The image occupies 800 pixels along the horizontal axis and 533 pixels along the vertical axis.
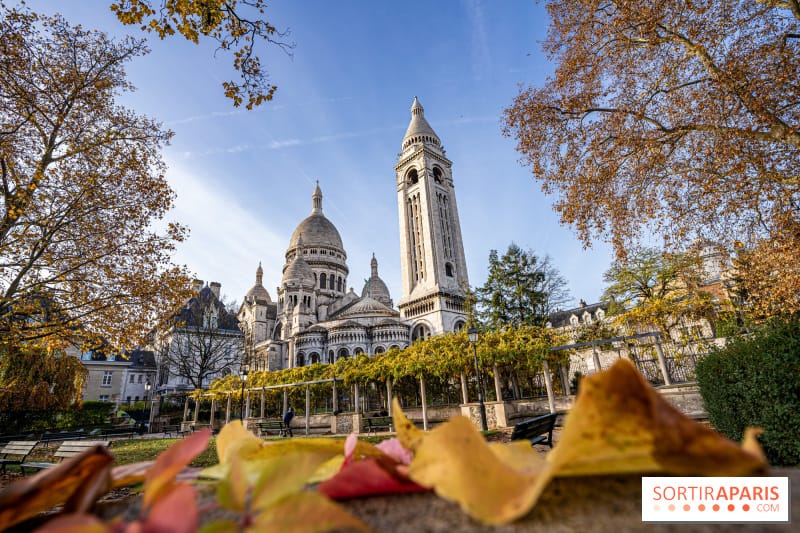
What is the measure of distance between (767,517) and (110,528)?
690mm

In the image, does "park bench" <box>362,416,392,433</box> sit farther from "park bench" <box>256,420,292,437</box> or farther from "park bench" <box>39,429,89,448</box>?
"park bench" <box>39,429,89,448</box>

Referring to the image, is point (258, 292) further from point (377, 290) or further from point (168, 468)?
point (168, 468)

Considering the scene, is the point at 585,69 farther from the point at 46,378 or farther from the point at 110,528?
the point at 46,378

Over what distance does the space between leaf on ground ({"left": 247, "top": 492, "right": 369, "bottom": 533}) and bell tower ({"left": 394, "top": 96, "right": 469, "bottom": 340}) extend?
40.4m

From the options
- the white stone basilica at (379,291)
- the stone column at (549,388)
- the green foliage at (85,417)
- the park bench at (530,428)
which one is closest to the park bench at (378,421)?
the stone column at (549,388)

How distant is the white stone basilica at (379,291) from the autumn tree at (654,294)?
1818 centimetres

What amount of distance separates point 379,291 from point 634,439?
5708 centimetres

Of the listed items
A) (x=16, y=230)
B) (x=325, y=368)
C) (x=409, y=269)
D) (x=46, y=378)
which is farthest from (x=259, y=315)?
(x=16, y=230)

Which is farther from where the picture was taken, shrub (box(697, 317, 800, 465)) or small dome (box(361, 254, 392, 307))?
small dome (box(361, 254, 392, 307))

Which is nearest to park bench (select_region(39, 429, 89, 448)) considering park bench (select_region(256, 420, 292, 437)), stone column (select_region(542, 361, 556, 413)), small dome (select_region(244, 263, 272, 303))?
park bench (select_region(256, 420, 292, 437))

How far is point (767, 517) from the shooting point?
16.2 inches

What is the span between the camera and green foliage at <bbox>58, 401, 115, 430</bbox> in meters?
22.7

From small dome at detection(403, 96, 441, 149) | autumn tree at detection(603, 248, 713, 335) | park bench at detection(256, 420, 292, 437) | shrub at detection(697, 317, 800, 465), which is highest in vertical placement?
small dome at detection(403, 96, 441, 149)

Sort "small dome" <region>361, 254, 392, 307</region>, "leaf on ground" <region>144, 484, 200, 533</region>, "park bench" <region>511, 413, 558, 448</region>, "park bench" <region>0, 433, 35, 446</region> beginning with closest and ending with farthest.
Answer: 1. "leaf on ground" <region>144, 484, 200, 533</region>
2. "park bench" <region>511, 413, 558, 448</region>
3. "park bench" <region>0, 433, 35, 446</region>
4. "small dome" <region>361, 254, 392, 307</region>
